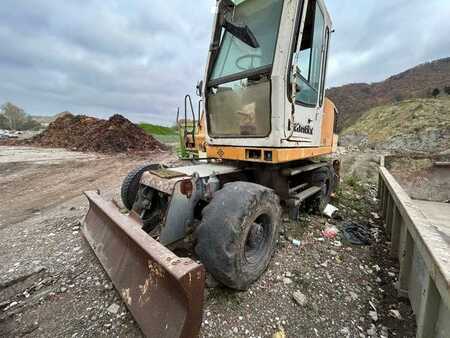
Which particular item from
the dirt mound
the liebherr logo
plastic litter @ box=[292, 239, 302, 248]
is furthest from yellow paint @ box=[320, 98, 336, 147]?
the dirt mound

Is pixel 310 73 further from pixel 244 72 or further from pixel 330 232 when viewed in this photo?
pixel 330 232

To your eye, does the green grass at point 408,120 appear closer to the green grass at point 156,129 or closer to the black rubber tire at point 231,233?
the black rubber tire at point 231,233

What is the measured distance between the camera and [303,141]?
2914 mm

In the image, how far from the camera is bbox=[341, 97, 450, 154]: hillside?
11044mm

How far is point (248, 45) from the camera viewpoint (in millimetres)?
2535

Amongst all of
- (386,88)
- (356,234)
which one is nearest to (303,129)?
(356,234)

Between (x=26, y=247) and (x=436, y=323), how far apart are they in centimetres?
387

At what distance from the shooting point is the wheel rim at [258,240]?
81.9 inches

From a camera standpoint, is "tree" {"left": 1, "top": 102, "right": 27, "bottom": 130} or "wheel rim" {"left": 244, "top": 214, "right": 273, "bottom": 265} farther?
"tree" {"left": 1, "top": 102, "right": 27, "bottom": 130}

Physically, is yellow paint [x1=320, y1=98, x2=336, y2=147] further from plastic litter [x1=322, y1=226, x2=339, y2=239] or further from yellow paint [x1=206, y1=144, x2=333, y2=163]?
plastic litter [x1=322, y1=226, x2=339, y2=239]

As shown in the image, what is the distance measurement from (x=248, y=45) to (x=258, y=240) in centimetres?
214

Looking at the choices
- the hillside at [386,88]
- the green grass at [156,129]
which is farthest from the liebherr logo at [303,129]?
the hillside at [386,88]

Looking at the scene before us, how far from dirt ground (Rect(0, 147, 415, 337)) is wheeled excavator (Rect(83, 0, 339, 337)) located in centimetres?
19

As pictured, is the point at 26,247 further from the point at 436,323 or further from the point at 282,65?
the point at 436,323
